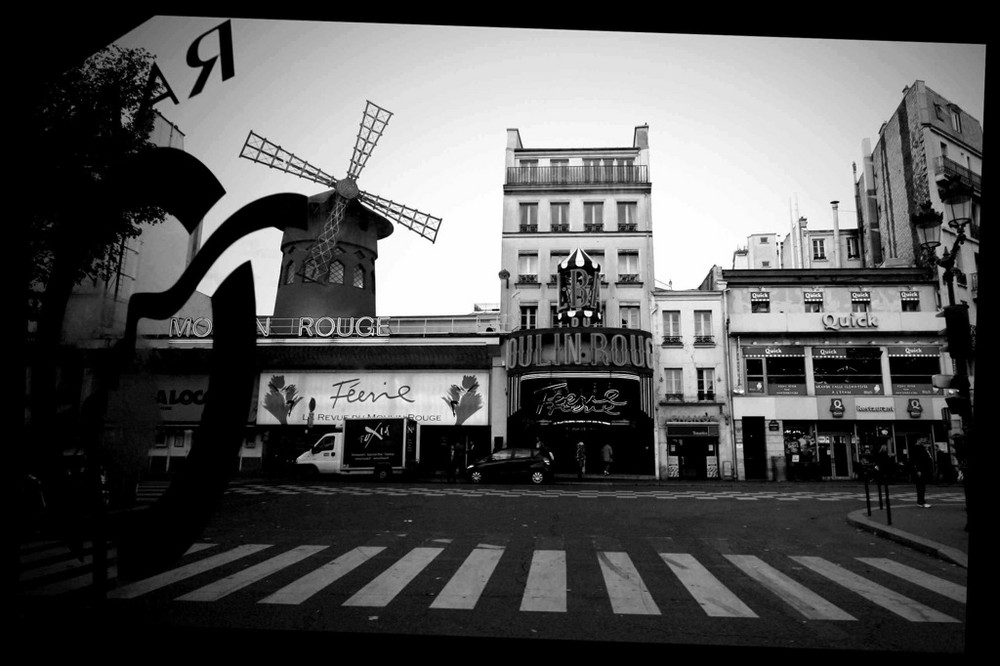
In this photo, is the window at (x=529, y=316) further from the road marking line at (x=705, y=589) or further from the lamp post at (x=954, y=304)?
the road marking line at (x=705, y=589)

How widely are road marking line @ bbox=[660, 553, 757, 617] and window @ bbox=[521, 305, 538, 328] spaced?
72.1 ft

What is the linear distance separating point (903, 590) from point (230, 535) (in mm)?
8992

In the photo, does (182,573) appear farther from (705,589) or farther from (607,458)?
(607,458)

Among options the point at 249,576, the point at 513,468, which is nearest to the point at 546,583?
the point at 249,576

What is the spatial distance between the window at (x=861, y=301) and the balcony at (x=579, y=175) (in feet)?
35.8

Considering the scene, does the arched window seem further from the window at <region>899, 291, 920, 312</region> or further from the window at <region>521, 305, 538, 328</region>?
the window at <region>899, 291, 920, 312</region>

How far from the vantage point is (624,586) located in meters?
6.69

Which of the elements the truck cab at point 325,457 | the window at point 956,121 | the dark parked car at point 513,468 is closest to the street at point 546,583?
the dark parked car at point 513,468

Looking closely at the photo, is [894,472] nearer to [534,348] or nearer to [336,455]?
[534,348]

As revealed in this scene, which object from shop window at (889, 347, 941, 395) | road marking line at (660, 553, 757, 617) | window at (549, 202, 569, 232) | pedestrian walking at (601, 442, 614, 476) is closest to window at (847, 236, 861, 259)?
shop window at (889, 347, 941, 395)

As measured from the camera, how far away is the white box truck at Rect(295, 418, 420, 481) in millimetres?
24281

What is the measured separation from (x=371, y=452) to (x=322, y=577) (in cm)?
1776

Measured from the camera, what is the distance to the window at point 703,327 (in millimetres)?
29391

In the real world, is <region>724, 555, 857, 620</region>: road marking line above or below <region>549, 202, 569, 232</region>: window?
below
